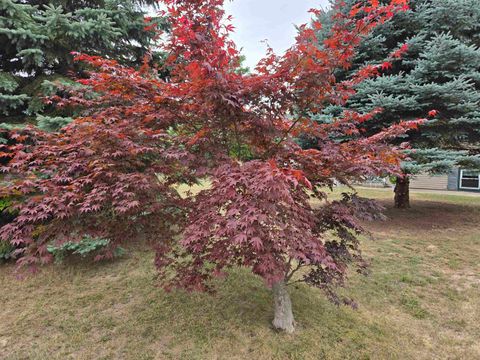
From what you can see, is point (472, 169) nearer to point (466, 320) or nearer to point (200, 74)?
point (466, 320)

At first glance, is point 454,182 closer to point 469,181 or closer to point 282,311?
point 469,181

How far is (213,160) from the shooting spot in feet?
7.60

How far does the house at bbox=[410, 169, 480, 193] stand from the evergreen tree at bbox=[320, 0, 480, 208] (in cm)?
831

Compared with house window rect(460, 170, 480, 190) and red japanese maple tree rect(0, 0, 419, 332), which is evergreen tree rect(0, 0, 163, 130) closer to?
red japanese maple tree rect(0, 0, 419, 332)

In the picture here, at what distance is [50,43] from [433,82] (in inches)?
266

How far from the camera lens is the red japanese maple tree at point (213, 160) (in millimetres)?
1972

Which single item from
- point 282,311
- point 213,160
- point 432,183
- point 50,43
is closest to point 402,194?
point 282,311

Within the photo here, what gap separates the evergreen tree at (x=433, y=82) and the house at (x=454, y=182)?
8313mm

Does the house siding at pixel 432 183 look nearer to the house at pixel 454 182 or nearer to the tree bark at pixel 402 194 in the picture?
the house at pixel 454 182

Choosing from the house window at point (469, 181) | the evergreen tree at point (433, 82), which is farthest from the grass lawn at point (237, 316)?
the house window at point (469, 181)

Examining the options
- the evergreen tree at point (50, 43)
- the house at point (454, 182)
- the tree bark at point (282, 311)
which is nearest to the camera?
the tree bark at point (282, 311)

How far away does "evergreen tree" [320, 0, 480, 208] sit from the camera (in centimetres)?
521

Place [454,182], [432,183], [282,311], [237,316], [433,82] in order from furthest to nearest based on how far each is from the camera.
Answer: [432,183], [454,182], [433,82], [237,316], [282,311]

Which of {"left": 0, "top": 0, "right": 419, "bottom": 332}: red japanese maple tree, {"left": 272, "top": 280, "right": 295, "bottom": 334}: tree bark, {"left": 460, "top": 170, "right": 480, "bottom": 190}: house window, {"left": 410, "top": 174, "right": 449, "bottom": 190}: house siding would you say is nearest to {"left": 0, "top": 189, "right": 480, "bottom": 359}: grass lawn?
{"left": 272, "top": 280, "right": 295, "bottom": 334}: tree bark
